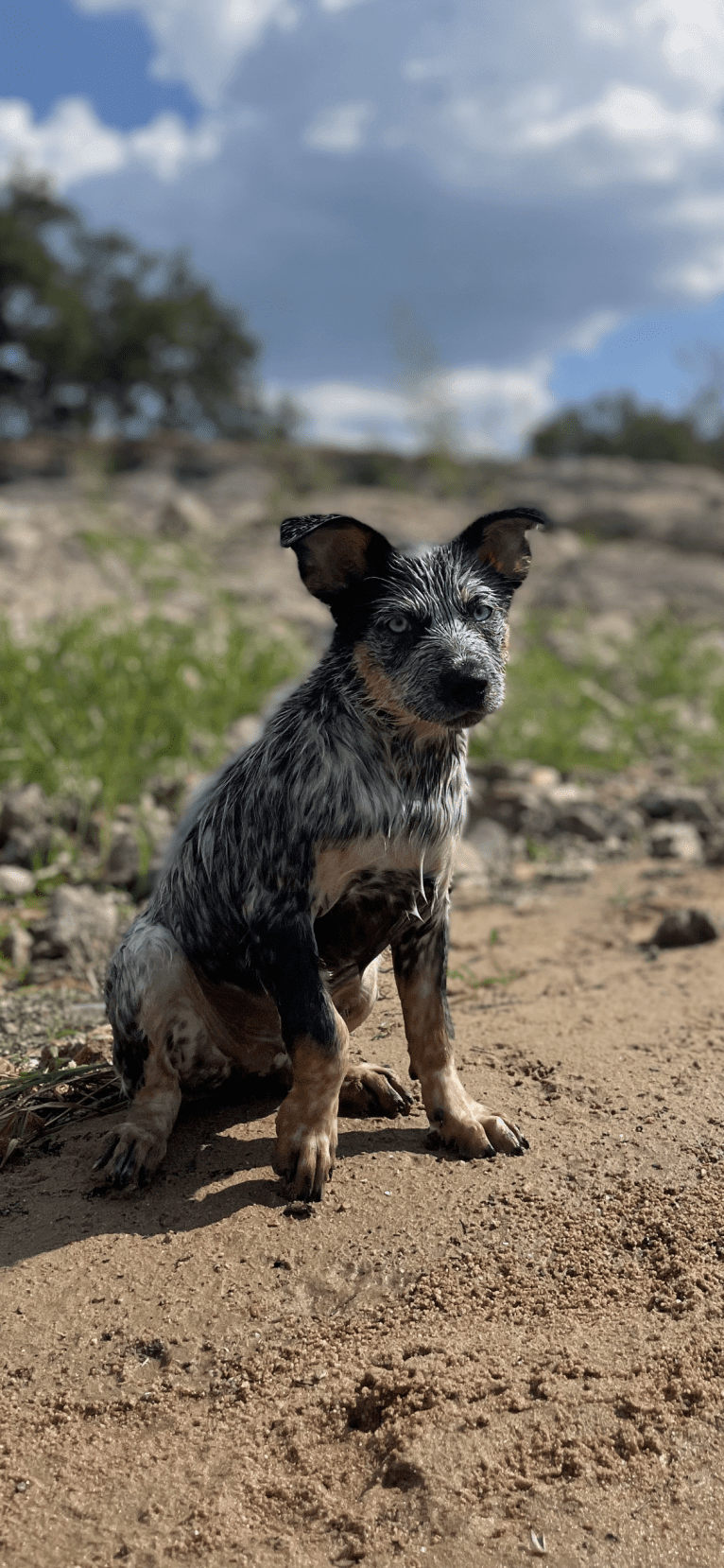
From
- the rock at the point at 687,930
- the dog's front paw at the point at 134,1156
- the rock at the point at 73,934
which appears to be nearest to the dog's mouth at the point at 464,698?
the dog's front paw at the point at 134,1156

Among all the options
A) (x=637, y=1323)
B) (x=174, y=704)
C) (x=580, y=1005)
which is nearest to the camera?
(x=637, y=1323)

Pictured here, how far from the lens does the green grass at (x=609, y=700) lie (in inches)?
407

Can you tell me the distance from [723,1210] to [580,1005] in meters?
1.49

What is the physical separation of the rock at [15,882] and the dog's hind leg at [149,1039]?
10.7 feet

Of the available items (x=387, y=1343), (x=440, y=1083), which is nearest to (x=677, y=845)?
(x=440, y=1083)

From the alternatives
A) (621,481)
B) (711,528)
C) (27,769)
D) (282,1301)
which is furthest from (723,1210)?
(621,481)

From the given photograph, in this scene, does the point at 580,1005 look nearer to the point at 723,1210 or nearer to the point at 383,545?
the point at 723,1210

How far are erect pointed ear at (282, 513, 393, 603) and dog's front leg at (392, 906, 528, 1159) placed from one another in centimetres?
101

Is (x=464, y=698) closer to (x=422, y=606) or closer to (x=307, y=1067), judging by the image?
(x=422, y=606)

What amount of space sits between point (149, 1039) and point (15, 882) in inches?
137

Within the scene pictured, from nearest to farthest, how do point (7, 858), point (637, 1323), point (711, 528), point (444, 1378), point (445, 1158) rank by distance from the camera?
point (444, 1378) → point (637, 1323) → point (445, 1158) → point (7, 858) → point (711, 528)

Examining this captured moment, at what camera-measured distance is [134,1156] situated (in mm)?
3342

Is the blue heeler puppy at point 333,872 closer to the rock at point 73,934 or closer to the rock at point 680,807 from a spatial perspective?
the rock at point 73,934

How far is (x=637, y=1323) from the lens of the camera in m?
2.79
